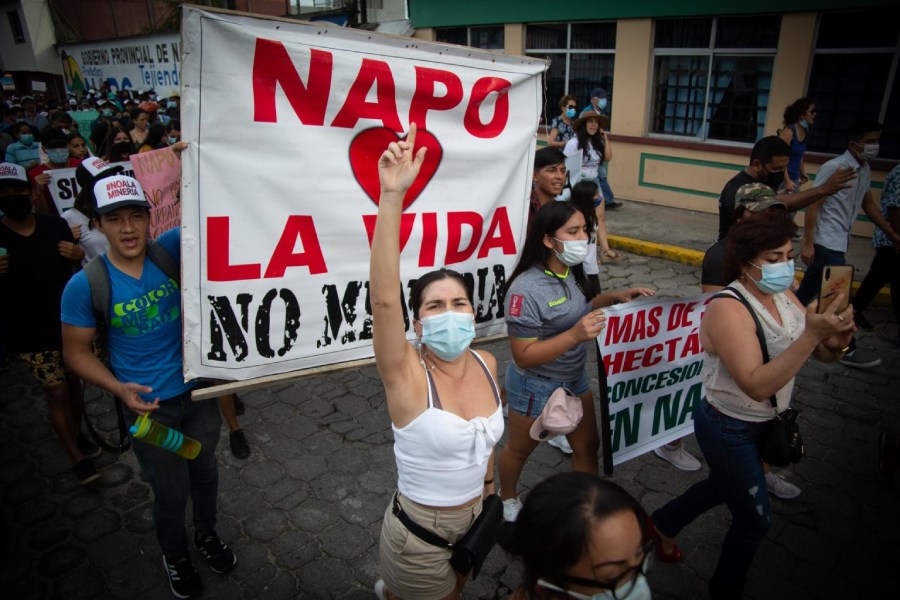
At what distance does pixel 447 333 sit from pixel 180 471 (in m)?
1.66

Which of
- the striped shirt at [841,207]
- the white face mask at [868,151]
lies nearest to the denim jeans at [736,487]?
the striped shirt at [841,207]

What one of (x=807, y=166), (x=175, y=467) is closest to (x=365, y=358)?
(x=175, y=467)

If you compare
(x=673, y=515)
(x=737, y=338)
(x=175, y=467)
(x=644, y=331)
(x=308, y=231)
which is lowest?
(x=673, y=515)

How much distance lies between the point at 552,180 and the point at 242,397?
3122 millimetres

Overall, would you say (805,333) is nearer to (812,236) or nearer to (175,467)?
(175,467)

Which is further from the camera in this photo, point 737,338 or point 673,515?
point 673,515

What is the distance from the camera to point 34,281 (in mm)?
3633

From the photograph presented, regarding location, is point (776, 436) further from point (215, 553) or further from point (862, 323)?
point (862, 323)

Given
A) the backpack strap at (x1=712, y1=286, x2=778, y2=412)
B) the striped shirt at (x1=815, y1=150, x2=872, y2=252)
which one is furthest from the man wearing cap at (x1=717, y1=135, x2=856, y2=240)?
the backpack strap at (x1=712, y1=286, x2=778, y2=412)

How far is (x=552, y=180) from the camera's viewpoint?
13.5 feet

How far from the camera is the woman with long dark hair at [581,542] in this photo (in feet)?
4.81

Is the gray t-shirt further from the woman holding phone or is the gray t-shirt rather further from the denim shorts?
the woman holding phone

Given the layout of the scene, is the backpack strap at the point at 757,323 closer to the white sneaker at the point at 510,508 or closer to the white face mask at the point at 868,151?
the white sneaker at the point at 510,508

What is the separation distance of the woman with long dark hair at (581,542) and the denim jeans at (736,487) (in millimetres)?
1255
